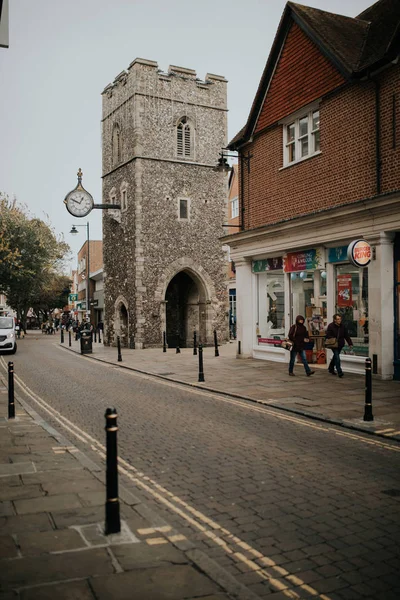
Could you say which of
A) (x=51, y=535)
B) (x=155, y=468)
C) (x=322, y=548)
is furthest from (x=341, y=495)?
(x=51, y=535)

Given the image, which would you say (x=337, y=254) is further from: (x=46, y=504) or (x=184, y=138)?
(x=184, y=138)

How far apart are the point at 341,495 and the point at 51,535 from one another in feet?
9.38

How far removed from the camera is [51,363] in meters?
21.5

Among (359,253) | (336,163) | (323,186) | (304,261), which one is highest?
(336,163)

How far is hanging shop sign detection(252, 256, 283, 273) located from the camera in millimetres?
18750

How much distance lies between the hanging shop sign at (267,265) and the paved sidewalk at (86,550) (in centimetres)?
1349

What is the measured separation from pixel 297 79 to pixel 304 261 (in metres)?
5.85

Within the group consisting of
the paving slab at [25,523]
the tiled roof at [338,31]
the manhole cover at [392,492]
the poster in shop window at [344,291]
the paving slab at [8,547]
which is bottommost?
the manhole cover at [392,492]

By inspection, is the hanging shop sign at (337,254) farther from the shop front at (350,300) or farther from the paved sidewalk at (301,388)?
the paved sidewalk at (301,388)

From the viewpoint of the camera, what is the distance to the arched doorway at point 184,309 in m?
33.4

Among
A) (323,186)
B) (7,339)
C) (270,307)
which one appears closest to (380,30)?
(323,186)

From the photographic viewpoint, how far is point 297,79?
17484mm

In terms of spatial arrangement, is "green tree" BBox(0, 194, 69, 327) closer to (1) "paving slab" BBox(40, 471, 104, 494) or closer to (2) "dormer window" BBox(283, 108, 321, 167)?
(2) "dormer window" BBox(283, 108, 321, 167)

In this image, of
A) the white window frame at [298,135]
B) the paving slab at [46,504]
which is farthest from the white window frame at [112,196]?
the paving slab at [46,504]
